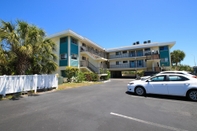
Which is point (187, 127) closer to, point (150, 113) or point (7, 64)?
point (150, 113)

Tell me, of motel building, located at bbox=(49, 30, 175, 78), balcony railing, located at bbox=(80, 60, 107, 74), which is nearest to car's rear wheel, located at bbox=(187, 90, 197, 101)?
motel building, located at bbox=(49, 30, 175, 78)

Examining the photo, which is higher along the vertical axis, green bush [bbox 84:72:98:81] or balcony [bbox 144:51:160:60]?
balcony [bbox 144:51:160:60]

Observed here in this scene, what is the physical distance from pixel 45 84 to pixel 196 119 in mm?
10598

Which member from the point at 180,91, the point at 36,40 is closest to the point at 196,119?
the point at 180,91

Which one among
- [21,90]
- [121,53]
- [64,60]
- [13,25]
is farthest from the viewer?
A: [121,53]

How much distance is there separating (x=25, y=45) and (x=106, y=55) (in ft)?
86.5

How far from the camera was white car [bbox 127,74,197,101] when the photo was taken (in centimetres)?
623

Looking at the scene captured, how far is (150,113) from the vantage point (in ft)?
14.6

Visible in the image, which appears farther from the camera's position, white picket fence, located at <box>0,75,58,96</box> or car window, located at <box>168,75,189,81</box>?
white picket fence, located at <box>0,75,58,96</box>

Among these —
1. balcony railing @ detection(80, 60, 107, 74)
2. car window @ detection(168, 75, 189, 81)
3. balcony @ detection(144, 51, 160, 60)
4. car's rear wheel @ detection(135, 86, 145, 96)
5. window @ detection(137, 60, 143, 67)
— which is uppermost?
balcony @ detection(144, 51, 160, 60)

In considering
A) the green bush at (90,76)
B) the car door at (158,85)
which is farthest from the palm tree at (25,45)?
the car door at (158,85)

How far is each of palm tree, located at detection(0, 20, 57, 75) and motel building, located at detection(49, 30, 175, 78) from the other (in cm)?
793

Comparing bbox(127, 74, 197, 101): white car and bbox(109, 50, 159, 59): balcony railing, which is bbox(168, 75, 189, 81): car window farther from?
bbox(109, 50, 159, 59): balcony railing

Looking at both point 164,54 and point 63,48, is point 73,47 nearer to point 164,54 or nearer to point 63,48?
point 63,48
